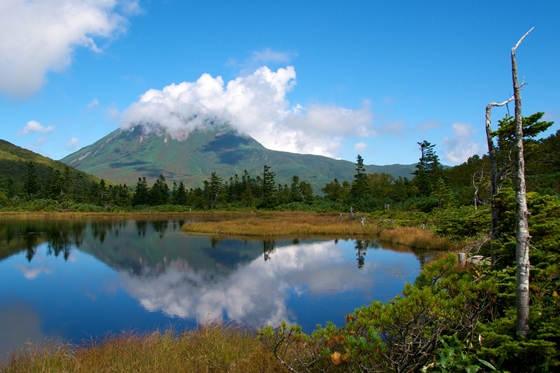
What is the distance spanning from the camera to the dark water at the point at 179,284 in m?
12.4

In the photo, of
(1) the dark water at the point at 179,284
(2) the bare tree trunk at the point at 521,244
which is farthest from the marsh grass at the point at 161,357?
(2) the bare tree trunk at the point at 521,244

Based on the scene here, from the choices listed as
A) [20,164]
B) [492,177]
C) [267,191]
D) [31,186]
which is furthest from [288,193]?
[20,164]

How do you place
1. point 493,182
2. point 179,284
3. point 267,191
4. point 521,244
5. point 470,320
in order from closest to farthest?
1. point 521,244
2. point 470,320
3. point 493,182
4. point 179,284
5. point 267,191

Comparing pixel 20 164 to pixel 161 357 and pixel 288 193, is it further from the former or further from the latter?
Result: pixel 161 357

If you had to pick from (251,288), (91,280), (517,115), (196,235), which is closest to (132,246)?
(196,235)

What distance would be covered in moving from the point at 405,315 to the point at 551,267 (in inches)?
89.7

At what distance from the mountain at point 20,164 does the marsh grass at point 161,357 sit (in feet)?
366

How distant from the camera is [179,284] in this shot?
56.7 feet

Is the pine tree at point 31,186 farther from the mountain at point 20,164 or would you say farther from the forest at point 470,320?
the forest at point 470,320

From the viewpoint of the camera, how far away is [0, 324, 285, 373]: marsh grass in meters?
6.59

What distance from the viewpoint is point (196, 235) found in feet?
117

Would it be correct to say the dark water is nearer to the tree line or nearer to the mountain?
the tree line

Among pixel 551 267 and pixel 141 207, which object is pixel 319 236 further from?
pixel 141 207

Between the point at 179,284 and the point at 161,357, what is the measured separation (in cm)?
1045
